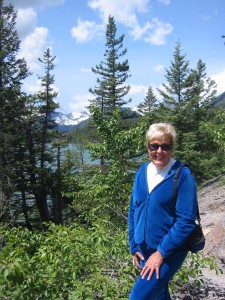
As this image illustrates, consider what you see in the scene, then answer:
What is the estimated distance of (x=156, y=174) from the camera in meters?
2.76

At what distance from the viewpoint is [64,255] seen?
404 centimetres

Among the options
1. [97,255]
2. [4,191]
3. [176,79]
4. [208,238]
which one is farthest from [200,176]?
[97,255]

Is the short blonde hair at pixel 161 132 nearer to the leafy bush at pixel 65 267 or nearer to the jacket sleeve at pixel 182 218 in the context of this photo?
the jacket sleeve at pixel 182 218

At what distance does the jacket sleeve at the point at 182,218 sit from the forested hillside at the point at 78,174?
4.06ft

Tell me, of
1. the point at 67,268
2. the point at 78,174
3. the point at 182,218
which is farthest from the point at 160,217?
the point at 78,174

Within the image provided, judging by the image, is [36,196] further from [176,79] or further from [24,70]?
[176,79]

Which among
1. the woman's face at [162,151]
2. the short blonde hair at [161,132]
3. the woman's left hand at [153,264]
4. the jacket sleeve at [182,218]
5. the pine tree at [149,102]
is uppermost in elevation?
the pine tree at [149,102]

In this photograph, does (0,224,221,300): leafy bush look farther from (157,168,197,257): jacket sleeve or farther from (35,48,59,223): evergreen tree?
(35,48,59,223): evergreen tree

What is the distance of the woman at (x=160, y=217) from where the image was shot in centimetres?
253

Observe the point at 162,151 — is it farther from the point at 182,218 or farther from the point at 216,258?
the point at 216,258

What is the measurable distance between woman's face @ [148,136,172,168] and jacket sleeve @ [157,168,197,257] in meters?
0.24

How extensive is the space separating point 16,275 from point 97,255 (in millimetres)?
1379

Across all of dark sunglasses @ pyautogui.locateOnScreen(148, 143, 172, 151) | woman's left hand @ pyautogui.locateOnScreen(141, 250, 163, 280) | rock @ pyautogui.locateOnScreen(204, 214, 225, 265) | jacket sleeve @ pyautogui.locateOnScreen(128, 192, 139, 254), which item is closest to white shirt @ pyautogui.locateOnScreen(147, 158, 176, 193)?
dark sunglasses @ pyautogui.locateOnScreen(148, 143, 172, 151)

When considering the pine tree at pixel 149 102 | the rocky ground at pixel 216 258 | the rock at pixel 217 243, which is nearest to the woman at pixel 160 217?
the rocky ground at pixel 216 258
